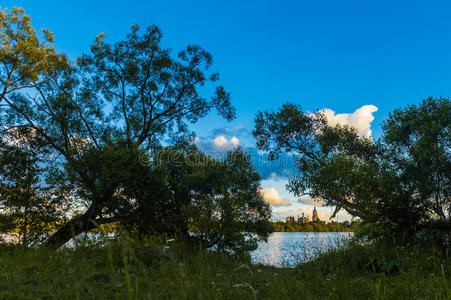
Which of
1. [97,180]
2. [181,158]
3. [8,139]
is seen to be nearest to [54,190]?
[97,180]

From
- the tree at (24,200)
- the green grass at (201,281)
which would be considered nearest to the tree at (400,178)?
the green grass at (201,281)

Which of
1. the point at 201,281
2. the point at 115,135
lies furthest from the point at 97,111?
the point at 201,281

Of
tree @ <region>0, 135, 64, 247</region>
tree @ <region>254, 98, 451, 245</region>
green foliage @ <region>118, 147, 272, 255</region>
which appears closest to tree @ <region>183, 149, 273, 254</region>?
green foliage @ <region>118, 147, 272, 255</region>

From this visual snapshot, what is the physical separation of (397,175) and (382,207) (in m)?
2.32

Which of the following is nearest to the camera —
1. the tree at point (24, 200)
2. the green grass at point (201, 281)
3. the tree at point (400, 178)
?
the green grass at point (201, 281)

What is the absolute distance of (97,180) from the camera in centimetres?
1725

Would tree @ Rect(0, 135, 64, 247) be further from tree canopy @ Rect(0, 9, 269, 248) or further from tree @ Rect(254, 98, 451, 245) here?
tree @ Rect(254, 98, 451, 245)

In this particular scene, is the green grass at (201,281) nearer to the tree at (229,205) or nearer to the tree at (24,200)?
the tree at (229,205)

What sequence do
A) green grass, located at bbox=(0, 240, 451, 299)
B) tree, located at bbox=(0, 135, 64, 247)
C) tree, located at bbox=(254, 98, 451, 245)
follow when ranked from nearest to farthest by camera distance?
green grass, located at bbox=(0, 240, 451, 299), tree, located at bbox=(254, 98, 451, 245), tree, located at bbox=(0, 135, 64, 247)

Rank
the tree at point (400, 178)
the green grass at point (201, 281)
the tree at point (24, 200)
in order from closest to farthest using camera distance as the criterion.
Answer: the green grass at point (201, 281) → the tree at point (400, 178) → the tree at point (24, 200)

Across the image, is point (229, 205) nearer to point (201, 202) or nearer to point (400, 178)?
point (201, 202)

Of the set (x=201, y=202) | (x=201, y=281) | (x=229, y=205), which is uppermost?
(x=201, y=202)

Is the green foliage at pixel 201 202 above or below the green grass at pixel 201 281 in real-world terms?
above

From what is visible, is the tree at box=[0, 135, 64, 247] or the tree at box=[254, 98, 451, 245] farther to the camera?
the tree at box=[0, 135, 64, 247]
